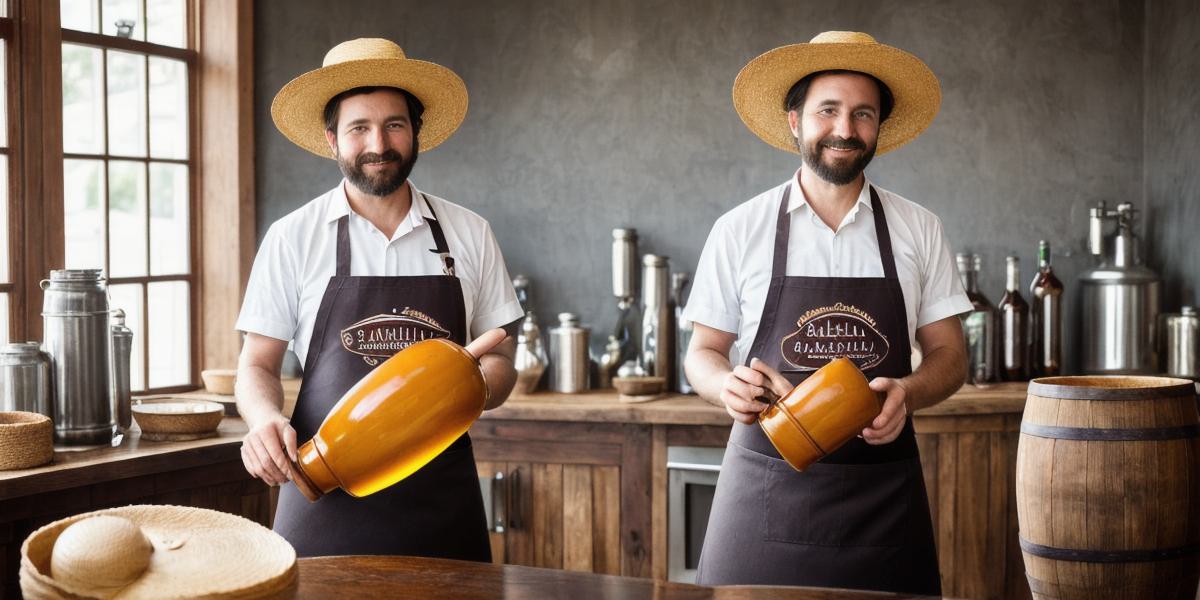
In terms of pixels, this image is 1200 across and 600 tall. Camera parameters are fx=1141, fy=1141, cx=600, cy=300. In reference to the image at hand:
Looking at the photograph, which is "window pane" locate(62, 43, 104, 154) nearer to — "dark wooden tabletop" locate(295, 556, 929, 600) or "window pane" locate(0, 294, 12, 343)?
"window pane" locate(0, 294, 12, 343)

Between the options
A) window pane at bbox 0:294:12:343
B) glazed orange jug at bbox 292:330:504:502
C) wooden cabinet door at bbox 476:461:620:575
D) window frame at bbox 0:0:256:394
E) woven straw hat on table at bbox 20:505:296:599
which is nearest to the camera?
woven straw hat on table at bbox 20:505:296:599

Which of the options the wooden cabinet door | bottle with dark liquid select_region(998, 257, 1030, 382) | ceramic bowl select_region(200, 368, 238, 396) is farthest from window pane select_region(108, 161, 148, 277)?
bottle with dark liquid select_region(998, 257, 1030, 382)

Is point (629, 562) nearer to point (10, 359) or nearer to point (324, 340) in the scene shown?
point (324, 340)

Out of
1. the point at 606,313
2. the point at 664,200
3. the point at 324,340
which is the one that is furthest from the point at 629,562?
the point at 324,340

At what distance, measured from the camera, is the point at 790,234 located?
262 centimetres

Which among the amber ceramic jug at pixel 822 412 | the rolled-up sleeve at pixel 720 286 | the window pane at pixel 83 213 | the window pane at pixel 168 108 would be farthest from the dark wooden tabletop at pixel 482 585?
the window pane at pixel 168 108

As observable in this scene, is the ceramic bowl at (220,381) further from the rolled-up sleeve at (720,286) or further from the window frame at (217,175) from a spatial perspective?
the rolled-up sleeve at (720,286)

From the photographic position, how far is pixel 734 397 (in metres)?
2.13

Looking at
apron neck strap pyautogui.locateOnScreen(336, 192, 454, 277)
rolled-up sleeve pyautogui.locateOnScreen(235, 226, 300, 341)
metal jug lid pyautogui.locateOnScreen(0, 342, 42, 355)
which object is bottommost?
metal jug lid pyautogui.locateOnScreen(0, 342, 42, 355)

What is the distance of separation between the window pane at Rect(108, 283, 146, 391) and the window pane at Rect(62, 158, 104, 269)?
0.17 m

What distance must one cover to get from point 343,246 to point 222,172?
221cm

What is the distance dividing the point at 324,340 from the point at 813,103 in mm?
1207

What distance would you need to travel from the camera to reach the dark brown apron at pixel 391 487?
242 centimetres

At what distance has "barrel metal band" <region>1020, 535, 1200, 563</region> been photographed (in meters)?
1.98
